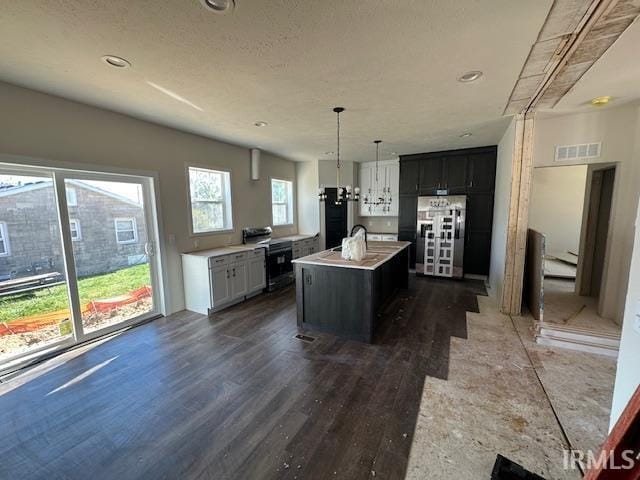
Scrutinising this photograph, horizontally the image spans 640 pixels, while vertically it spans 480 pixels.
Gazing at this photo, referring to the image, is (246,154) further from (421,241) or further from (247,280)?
(421,241)

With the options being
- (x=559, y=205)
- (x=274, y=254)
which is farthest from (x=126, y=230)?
(x=559, y=205)

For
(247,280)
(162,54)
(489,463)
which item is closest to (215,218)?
(247,280)

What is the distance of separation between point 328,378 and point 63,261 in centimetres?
316

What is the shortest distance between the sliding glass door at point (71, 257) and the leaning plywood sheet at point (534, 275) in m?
5.14

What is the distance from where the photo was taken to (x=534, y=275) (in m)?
3.57

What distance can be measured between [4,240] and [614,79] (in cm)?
593

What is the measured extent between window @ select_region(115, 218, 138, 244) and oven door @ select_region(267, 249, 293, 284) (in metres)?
2.12

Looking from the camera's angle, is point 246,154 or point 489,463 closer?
point 489,463

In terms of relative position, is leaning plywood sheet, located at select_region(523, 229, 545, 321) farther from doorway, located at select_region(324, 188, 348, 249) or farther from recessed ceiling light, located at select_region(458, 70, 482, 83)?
doorway, located at select_region(324, 188, 348, 249)

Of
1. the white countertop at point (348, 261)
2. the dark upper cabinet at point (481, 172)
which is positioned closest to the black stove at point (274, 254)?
the white countertop at point (348, 261)

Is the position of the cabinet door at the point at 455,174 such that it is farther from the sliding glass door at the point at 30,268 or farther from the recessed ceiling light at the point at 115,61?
the sliding glass door at the point at 30,268

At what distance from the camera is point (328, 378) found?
2445 mm

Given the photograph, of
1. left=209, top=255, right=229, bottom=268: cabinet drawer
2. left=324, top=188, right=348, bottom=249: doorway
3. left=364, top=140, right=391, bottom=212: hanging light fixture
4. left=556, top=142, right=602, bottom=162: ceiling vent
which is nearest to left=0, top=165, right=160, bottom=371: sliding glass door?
left=209, top=255, right=229, bottom=268: cabinet drawer

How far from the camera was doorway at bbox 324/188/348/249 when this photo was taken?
6668mm
